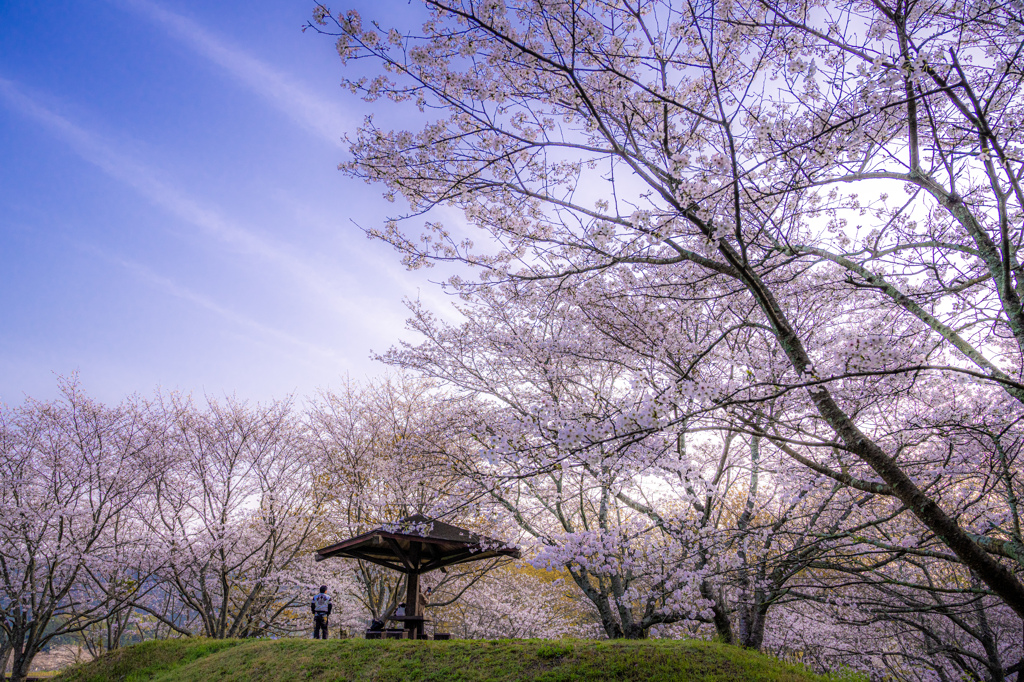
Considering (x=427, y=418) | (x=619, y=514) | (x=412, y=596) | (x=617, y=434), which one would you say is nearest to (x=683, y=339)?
(x=617, y=434)

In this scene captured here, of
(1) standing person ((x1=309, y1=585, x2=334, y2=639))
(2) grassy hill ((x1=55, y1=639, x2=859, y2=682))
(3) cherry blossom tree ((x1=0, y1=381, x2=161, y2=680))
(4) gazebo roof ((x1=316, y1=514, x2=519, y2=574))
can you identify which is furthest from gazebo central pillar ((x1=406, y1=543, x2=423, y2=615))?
(3) cherry blossom tree ((x1=0, y1=381, x2=161, y2=680))

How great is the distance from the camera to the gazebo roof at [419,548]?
8.04 meters

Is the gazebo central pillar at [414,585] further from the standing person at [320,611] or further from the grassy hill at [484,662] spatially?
the standing person at [320,611]

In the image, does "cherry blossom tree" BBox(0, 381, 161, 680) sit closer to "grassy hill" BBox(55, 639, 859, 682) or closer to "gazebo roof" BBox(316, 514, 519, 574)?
"grassy hill" BBox(55, 639, 859, 682)

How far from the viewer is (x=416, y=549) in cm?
881

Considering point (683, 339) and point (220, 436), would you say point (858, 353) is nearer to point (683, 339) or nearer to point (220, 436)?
point (683, 339)

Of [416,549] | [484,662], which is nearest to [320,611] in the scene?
[416,549]

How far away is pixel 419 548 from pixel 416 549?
60 millimetres

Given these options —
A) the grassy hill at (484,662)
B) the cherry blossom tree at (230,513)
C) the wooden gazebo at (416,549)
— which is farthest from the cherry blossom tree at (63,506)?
the wooden gazebo at (416,549)

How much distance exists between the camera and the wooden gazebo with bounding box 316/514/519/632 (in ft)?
26.6

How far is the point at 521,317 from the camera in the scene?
28.8 ft

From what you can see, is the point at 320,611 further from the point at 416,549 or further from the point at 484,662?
the point at 484,662

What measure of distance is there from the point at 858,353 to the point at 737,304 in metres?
3.17

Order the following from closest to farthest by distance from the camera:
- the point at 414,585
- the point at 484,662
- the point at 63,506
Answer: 1. the point at 484,662
2. the point at 414,585
3. the point at 63,506
